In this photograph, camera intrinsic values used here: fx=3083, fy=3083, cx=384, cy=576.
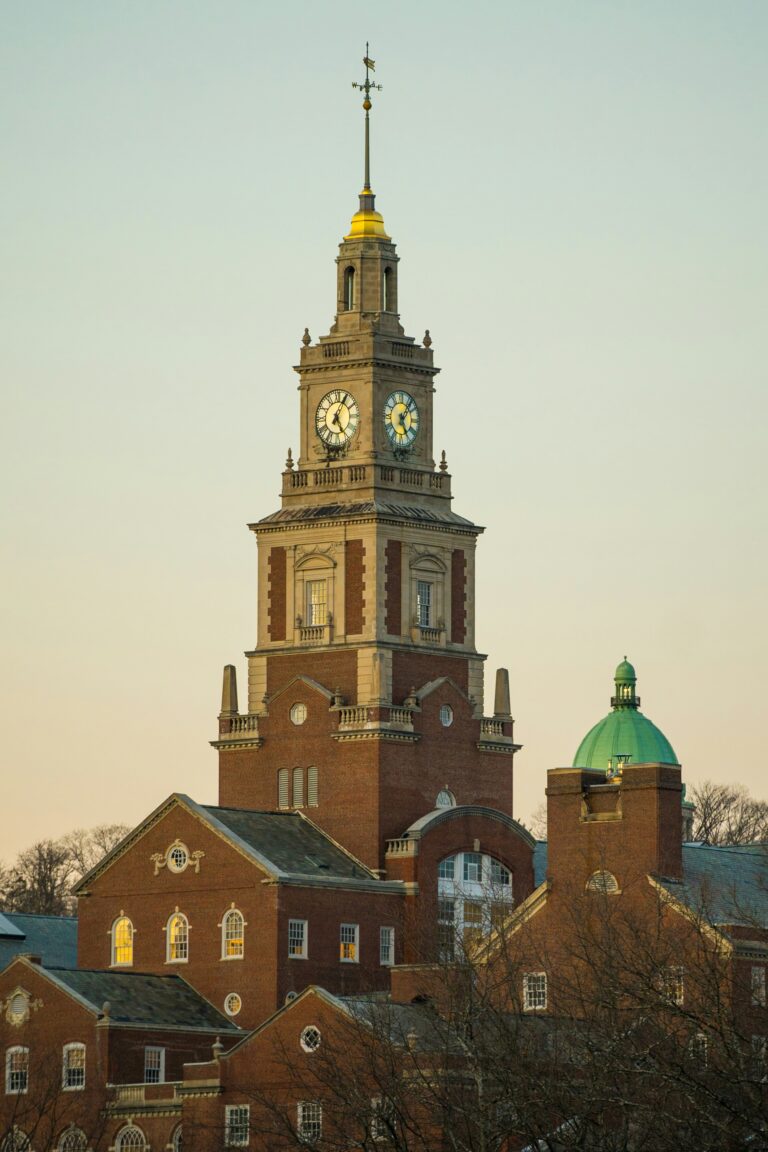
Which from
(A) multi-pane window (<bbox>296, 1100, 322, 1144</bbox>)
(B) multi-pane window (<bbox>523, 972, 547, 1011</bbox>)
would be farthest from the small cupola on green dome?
(A) multi-pane window (<bbox>296, 1100, 322, 1144</bbox>)

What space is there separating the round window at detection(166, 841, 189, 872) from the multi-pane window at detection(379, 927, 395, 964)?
7.72m

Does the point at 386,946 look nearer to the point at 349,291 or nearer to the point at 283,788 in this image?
the point at 283,788

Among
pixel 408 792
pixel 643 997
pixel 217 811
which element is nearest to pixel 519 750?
pixel 408 792

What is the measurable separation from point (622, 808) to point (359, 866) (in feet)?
48.3

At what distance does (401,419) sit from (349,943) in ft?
72.5

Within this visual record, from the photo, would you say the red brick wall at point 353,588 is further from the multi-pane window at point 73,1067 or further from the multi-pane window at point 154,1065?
the multi-pane window at point 73,1067

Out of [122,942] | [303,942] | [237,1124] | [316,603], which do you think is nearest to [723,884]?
[303,942]

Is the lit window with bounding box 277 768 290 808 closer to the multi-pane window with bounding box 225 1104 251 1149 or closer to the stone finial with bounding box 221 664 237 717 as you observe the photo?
the stone finial with bounding box 221 664 237 717

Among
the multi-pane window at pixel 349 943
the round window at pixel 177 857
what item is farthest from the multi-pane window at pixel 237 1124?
the round window at pixel 177 857

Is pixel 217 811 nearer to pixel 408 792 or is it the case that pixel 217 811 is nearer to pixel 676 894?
pixel 408 792

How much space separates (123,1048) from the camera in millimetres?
106500

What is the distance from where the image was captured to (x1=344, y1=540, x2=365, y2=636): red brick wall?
119250mm

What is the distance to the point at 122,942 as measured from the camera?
116 meters

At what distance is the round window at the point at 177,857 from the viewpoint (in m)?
115
